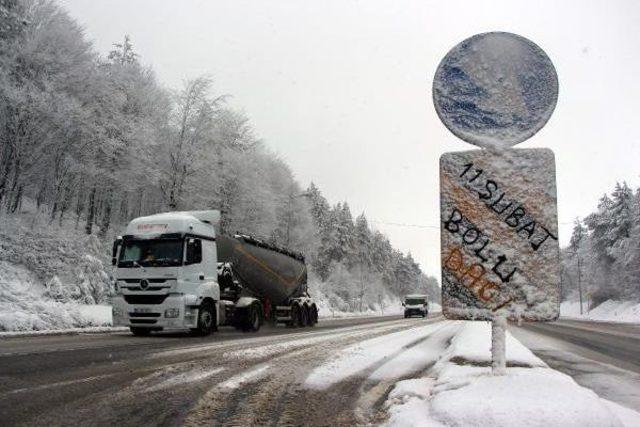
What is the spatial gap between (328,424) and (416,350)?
7.52 meters

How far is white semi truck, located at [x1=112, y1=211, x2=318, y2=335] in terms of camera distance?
47.0 ft

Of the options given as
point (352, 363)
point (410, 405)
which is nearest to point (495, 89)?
point (410, 405)

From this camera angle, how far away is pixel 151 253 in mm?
14852

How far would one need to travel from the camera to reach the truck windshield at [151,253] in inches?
575

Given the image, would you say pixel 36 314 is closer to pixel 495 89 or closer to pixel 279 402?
pixel 279 402

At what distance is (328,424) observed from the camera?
4633 millimetres

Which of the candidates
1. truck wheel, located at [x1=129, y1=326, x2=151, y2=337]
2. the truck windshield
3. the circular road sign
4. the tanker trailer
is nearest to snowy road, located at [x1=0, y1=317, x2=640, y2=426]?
the circular road sign

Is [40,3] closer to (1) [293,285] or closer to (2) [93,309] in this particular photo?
(2) [93,309]

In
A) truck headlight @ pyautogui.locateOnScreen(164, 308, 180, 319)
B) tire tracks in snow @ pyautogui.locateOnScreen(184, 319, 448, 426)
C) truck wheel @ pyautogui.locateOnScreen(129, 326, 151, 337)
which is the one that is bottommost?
truck wheel @ pyautogui.locateOnScreen(129, 326, 151, 337)

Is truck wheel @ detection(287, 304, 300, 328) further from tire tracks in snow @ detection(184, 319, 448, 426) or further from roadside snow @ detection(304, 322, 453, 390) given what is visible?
tire tracks in snow @ detection(184, 319, 448, 426)

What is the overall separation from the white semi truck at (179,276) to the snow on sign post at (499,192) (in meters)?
11.5

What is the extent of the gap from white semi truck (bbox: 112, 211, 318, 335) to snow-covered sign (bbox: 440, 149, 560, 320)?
37.6ft

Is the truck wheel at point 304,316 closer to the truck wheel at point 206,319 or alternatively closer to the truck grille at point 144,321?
the truck wheel at point 206,319

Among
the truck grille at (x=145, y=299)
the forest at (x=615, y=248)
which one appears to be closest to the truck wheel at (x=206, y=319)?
the truck grille at (x=145, y=299)
